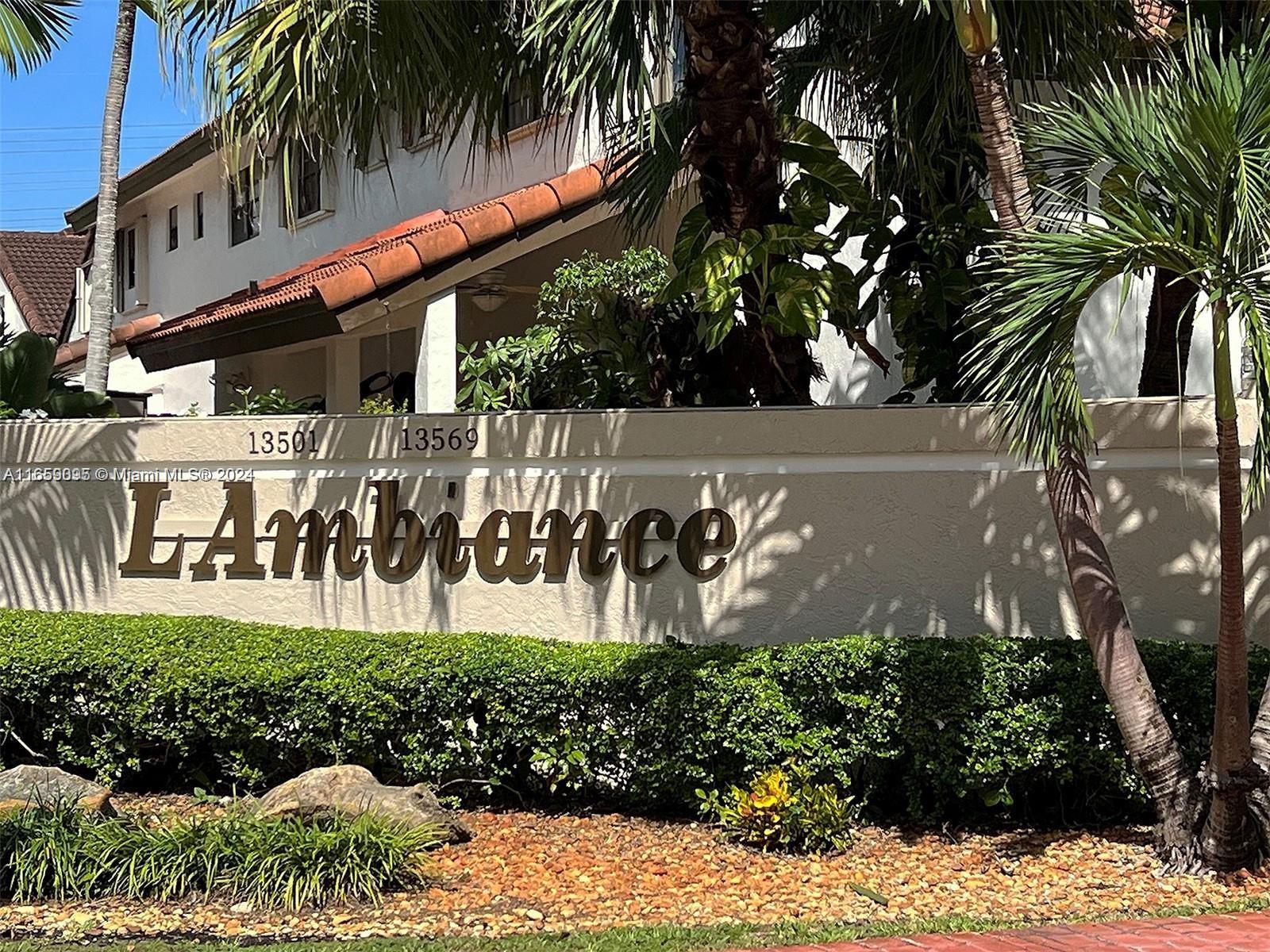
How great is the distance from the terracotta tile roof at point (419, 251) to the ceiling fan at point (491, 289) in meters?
0.91

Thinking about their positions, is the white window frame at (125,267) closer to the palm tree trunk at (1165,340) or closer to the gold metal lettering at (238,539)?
the gold metal lettering at (238,539)

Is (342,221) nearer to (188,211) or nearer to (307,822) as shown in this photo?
(188,211)

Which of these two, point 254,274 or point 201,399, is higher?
point 254,274

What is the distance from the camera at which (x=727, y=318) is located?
9203mm

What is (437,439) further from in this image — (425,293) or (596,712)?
(425,293)

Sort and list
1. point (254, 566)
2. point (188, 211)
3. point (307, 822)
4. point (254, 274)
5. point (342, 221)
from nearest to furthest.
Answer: point (307, 822) < point (254, 566) < point (342, 221) < point (254, 274) < point (188, 211)

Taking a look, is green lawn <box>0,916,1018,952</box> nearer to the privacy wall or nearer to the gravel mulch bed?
the gravel mulch bed

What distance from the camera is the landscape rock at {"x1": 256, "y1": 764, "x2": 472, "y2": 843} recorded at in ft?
25.4

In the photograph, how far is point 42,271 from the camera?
3500cm

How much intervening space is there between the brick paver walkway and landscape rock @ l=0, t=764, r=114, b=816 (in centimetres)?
420

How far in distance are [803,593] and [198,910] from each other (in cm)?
418

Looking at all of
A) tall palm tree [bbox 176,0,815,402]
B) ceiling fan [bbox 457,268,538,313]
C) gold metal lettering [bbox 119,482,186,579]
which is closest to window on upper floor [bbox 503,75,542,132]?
tall palm tree [bbox 176,0,815,402]

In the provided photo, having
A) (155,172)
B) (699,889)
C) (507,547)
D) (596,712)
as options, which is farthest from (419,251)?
(155,172)

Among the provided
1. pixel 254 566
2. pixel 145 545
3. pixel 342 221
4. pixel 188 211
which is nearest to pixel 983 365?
pixel 254 566
